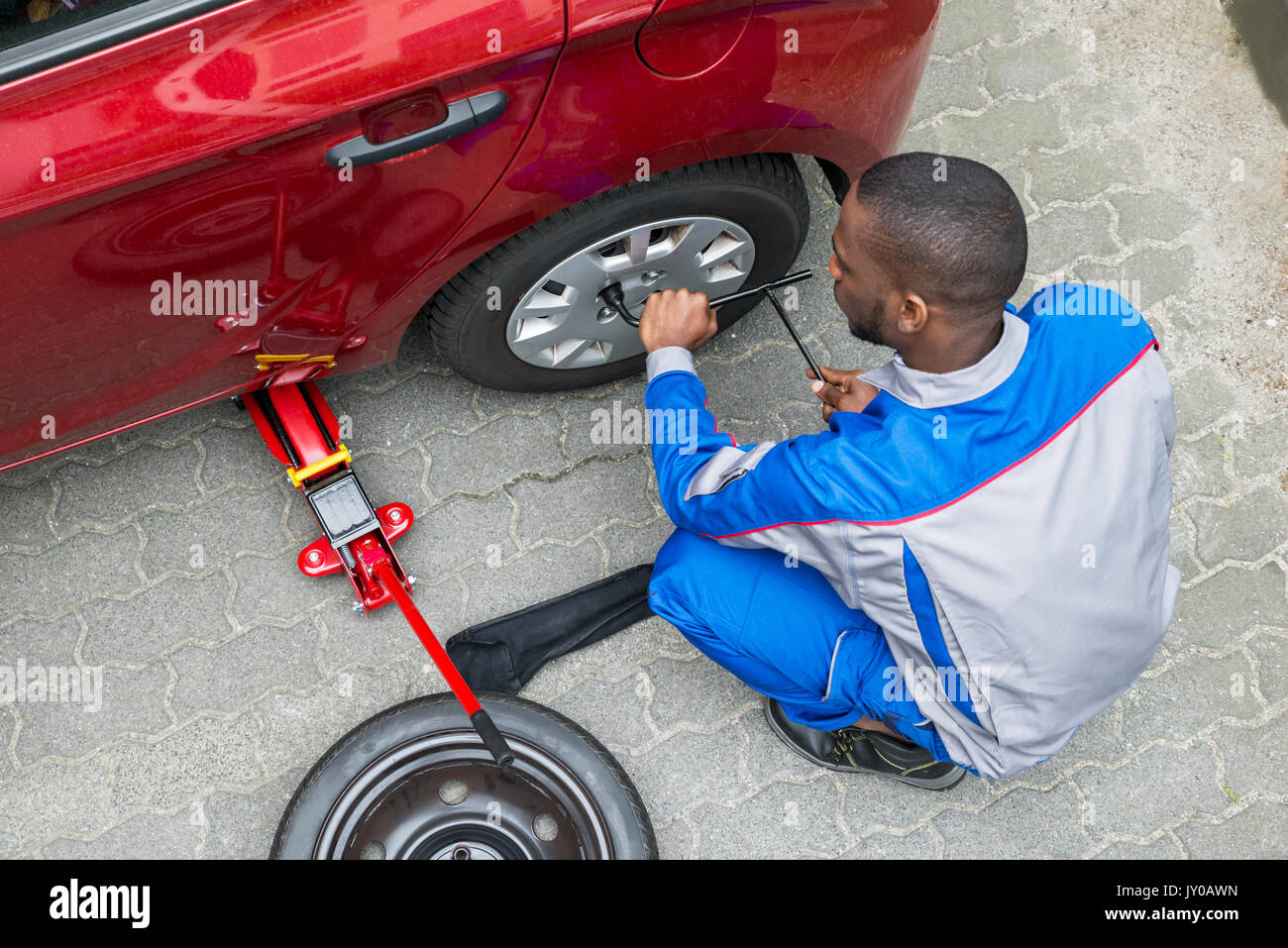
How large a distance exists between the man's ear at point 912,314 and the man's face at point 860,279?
18mm

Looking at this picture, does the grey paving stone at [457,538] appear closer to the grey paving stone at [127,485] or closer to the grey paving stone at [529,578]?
the grey paving stone at [529,578]

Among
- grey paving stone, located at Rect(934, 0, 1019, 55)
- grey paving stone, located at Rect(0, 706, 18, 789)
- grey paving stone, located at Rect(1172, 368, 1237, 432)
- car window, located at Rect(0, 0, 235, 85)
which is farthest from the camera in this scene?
grey paving stone, located at Rect(934, 0, 1019, 55)

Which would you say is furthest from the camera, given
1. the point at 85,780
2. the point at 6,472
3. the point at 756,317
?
the point at 756,317

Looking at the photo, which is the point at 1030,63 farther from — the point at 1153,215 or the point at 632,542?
the point at 632,542

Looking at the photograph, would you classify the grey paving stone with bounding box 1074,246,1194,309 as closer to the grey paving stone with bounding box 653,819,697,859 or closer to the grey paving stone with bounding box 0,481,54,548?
the grey paving stone with bounding box 653,819,697,859

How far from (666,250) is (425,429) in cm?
86

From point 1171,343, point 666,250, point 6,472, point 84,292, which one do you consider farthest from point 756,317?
point 6,472

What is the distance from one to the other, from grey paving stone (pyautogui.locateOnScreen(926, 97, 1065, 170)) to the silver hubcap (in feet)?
3.21

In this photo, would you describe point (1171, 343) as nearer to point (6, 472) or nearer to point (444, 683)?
point (444, 683)

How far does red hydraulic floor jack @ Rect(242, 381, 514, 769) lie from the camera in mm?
2473

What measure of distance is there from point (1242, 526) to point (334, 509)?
2421mm

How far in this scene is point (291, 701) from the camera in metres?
2.52

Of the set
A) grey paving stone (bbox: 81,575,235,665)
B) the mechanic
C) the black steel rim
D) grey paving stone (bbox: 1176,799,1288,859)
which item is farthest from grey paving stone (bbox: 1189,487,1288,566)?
grey paving stone (bbox: 81,575,235,665)

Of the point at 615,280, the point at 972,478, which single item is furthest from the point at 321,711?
the point at 972,478
